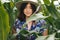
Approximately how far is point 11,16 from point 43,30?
279 mm

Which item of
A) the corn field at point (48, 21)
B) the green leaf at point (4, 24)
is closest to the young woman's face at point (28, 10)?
the corn field at point (48, 21)

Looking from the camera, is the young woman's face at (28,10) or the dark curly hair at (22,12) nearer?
the young woman's face at (28,10)

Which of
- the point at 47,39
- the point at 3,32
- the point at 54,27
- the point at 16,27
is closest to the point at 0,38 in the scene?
the point at 3,32

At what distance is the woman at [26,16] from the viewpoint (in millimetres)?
1733

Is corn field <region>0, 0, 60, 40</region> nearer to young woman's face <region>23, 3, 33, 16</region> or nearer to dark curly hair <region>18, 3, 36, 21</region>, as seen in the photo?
young woman's face <region>23, 3, 33, 16</region>

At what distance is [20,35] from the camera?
5.23ft

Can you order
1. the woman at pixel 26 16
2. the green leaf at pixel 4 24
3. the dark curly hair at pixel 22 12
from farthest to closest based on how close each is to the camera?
the dark curly hair at pixel 22 12 → the woman at pixel 26 16 → the green leaf at pixel 4 24

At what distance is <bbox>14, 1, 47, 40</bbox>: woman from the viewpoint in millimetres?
1733

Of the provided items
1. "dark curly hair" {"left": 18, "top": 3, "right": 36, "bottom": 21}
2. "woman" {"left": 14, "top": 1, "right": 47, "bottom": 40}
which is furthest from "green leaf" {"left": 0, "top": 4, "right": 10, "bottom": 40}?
"dark curly hair" {"left": 18, "top": 3, "right": 36, "bottom": 21}

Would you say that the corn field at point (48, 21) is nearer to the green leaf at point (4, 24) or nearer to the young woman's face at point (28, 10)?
the green leaf at point (4, 24)

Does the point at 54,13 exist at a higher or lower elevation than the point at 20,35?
higher

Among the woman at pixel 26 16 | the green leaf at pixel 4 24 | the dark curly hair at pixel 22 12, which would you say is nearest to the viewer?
the green leaf at pixel 4 24

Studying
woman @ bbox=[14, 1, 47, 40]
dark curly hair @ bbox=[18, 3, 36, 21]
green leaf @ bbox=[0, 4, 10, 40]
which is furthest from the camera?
dark curly hair @ bbox=[18, 3, 36, 21]

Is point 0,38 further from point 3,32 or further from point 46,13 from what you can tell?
point 46,13
